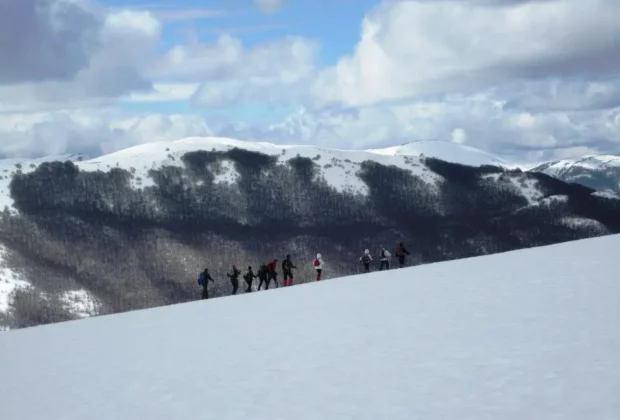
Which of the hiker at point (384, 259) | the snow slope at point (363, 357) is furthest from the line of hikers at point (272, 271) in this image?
the snow slope at point (363, 357)

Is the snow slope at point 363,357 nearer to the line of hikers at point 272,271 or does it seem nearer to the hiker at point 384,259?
the line of hikers at point 272,271

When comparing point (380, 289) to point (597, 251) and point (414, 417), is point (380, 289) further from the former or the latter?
point (414, 417)

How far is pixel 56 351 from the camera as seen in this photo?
25391 mm

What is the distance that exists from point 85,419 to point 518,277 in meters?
16.6

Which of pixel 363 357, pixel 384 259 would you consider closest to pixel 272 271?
pixel 384 259

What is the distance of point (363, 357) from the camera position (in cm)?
1766

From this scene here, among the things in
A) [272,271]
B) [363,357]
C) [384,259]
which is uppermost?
[384,259]

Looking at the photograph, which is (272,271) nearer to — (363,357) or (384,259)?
(384,259)

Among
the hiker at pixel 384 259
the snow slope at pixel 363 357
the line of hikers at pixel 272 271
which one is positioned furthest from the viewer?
the hiker at pixel 384 259

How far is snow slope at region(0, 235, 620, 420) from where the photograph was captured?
13398 millimetres

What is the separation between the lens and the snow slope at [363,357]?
13398 mm

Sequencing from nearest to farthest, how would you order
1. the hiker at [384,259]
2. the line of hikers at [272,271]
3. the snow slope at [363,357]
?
1. the snow slope at [363,357]
2. the line of hikers at [272,271]
3. the hiker at [384,259]

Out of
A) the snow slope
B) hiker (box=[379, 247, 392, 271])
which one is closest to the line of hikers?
hiker (box=[379, 247, 392, 271])

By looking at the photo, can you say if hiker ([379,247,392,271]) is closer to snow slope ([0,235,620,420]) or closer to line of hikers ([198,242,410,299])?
line of hikers ([198,242,410,299])
